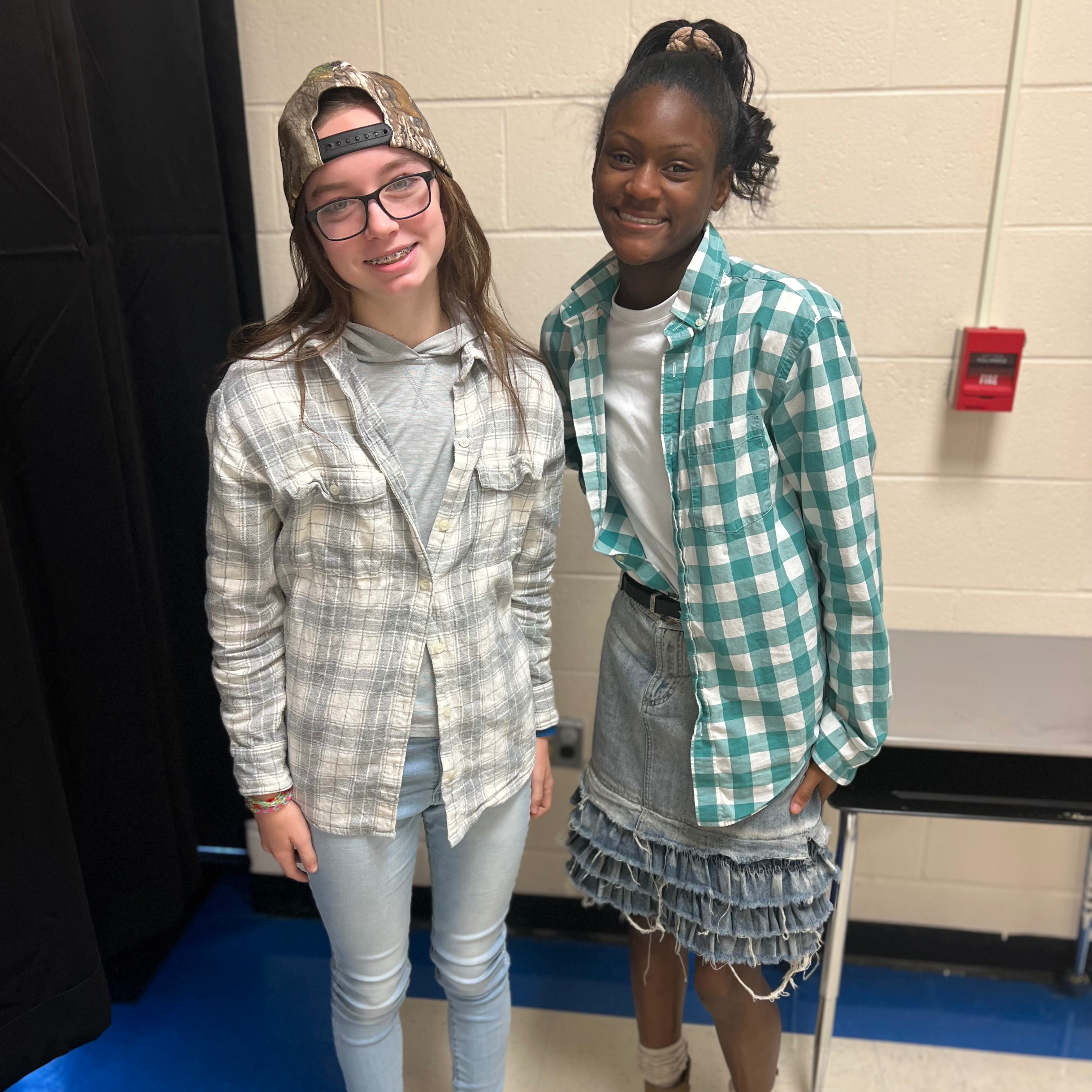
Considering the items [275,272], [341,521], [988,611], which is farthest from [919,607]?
[275,272]

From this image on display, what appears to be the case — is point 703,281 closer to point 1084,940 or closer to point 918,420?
point 918,420

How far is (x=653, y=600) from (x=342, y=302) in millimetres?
548

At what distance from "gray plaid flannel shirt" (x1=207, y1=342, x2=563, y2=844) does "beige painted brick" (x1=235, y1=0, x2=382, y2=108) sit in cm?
70

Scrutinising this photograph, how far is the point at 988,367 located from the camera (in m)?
1.43

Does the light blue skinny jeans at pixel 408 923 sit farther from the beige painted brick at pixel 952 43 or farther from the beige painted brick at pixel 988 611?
the beige painted brick at pixel 952 43

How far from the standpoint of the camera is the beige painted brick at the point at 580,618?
166cm

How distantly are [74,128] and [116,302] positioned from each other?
23 cm

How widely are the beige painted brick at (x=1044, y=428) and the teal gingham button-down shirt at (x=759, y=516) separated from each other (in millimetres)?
580

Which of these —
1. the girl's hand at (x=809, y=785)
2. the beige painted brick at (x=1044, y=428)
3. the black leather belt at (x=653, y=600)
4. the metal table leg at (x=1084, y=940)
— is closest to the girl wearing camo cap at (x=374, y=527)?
the black leather belt at (x=653, y=600)

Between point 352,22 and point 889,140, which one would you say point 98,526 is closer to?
point 352,22

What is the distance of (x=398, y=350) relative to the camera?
3.49 feet

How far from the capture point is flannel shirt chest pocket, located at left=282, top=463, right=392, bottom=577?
1.02m

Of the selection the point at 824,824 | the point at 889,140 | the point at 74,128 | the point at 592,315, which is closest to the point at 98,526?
the point at 74,128

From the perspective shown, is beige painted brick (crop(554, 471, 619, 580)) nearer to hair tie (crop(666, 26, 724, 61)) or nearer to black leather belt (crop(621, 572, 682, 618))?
black leather belt (crop(621, 572, 682, 618))
